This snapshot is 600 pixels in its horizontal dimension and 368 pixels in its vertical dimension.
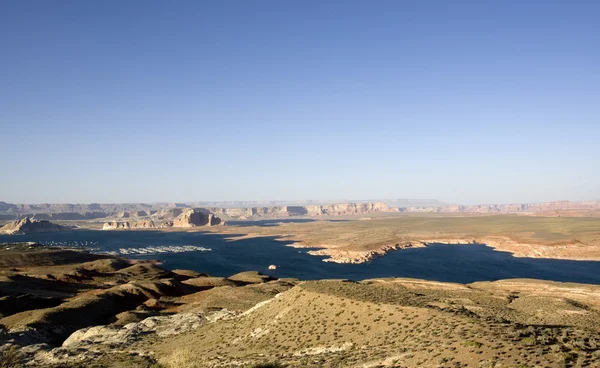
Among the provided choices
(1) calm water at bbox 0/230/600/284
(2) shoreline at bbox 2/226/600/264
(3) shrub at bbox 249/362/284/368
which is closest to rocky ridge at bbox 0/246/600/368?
(3) shrub at bbox 249/362/284/368

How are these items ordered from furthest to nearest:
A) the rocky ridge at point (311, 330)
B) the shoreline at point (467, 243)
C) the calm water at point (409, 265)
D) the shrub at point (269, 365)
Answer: the shoreline at point (467, 243)
the calm water at point (409, 265)
the shrub at point (269, 365)
the rocky ridge at point (311, 330)

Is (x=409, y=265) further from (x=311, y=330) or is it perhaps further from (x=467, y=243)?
(x=311, y=330)

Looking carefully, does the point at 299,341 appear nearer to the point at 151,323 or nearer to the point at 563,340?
the point at 563,340

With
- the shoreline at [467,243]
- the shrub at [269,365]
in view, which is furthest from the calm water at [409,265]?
the shrub at [269,365]

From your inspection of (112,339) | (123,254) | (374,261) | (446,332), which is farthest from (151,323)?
Result: (123,254)

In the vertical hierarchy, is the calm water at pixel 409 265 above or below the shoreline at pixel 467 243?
below

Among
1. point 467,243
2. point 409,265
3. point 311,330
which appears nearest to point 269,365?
point 311,330

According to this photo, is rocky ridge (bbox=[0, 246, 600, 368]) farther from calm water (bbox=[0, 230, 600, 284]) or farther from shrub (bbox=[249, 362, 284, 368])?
calm water (bbox=[0, 230, 600, 284])

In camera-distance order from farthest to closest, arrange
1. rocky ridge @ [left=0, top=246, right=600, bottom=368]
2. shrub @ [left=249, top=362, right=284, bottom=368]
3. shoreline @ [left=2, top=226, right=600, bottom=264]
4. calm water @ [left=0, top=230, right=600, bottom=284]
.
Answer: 1. shoreline @ [left=2, top=226, right=600, bottom=264]
2. calm water @ [left=0, top=230, right=600, bottom=284]
3. shrub @ [left=249, top=362, right=284, bottom=368]
4. rocky ridge @ [left=0, top=246, right=600, bottom=368]

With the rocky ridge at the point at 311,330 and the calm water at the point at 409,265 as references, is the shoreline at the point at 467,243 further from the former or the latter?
the rocky ridge at the point at 311,330

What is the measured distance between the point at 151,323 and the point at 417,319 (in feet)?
95.1

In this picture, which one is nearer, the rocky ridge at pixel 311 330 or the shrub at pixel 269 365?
the rocky ridge at pixel 311 330

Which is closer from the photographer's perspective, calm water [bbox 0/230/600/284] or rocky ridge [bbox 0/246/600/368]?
rocky ridge [bbox 0/246/600/368]

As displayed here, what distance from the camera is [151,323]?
40.8 metres
